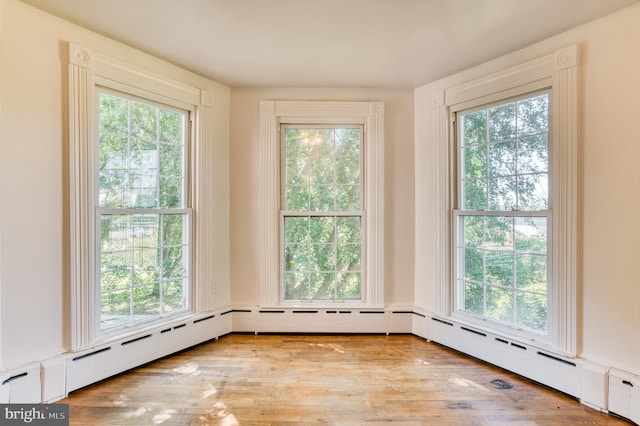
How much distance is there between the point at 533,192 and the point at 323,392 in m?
2.20

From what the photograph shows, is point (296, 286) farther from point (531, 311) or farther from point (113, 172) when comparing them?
point (531, 311)

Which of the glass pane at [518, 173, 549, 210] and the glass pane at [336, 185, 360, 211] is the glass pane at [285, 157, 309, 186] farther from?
the glass pane at [518, 173, 549, 210]

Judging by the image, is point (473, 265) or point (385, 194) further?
point (385, 194)

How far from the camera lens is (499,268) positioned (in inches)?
103

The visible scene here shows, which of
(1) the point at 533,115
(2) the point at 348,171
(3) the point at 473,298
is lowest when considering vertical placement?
(3) the point at 473,298

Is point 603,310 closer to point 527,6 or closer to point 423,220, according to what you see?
Answer: point 423,220

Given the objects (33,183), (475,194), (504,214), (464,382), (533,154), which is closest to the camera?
(33,183)

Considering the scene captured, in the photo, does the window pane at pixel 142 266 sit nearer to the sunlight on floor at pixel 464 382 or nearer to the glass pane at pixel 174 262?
the glass pane at pixel 174 262

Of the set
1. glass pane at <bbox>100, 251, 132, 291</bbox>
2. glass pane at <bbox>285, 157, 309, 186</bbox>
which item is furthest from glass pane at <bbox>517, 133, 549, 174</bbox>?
glass pane at <bbox>100, 251, 132, 291</bbox>

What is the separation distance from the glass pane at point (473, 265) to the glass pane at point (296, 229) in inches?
62.1

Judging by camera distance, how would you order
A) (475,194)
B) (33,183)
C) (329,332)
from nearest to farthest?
(33,183)
(475,194)
(329,332)

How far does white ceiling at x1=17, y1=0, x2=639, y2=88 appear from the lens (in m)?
1.93

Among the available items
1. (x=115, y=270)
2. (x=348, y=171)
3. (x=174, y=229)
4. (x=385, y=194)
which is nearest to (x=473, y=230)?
(x=385, y=194)

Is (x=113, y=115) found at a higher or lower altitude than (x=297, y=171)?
higher
